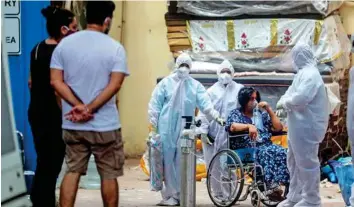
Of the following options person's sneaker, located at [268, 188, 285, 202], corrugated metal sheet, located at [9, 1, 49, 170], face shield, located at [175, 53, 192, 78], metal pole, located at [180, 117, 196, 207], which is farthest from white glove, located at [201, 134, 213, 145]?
corrugated metal sheet, located at [9, 1, 49, 170]

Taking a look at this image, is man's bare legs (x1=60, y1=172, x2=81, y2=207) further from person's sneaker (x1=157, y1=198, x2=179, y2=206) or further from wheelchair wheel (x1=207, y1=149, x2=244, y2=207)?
person's sneaker (x1=157, y1=198, x2=179, y2=206)

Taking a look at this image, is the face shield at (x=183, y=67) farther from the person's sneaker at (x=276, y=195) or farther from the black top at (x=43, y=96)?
the black top at (x=43, y=96)

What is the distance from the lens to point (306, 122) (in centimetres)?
927

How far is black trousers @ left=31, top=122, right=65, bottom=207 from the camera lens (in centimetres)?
751

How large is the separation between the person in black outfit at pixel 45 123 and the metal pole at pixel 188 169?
2.04 m

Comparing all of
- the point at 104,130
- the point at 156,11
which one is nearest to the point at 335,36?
the point at 156,11

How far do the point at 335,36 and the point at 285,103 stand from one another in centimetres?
565

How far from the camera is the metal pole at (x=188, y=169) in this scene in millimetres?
9375

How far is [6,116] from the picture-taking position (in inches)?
172

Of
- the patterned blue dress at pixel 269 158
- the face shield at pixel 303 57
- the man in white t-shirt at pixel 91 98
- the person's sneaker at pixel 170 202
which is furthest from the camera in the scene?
the person's sneaker at pixel 170 202

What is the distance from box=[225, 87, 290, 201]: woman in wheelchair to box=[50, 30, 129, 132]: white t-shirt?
346 centimetres

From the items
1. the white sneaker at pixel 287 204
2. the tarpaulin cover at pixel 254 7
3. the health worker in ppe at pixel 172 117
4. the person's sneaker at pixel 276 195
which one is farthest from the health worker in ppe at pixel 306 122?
the tarpaulin cover at pixel 254 7

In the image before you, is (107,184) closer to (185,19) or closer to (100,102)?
(100,102)

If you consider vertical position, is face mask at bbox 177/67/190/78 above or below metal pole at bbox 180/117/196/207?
above
